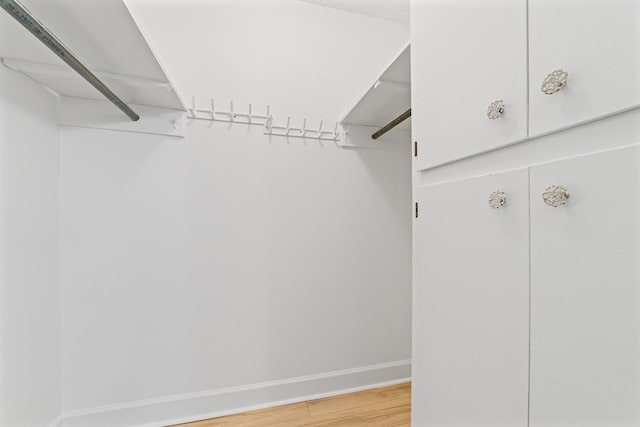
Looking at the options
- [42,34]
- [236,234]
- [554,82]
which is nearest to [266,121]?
[236,234]

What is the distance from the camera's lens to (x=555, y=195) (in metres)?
0.57

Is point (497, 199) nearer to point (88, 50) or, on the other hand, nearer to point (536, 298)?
point (536, 298)

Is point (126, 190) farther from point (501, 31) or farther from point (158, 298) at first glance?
point (501, 31)

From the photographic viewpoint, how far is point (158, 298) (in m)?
1.51

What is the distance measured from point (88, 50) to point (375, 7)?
1.75m

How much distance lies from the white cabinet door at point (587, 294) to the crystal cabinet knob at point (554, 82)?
15 centimetres

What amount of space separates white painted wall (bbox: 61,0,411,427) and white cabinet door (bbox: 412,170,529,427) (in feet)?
2.92

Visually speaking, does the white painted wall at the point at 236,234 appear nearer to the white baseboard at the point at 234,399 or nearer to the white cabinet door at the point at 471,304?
the white baseboard at the point at 234,399

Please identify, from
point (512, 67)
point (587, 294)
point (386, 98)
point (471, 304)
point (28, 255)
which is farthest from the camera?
point (386, 98)

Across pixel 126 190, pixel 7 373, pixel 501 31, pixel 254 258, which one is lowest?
pixel 7 373

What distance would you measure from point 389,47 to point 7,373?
2.74 metres

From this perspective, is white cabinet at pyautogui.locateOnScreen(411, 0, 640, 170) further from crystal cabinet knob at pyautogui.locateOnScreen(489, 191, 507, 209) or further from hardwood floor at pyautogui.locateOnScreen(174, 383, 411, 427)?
hardwood floor at pyautogui.locateOnScreen(174, 383, 411, 427)

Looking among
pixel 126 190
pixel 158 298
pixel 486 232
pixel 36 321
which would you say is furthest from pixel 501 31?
pixel 36 321

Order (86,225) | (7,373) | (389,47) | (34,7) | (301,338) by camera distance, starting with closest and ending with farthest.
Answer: (34,7) < (7,373) < (86,225) < (301,338) < (389,47)
